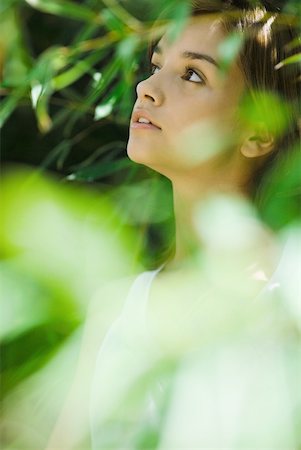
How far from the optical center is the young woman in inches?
38.9

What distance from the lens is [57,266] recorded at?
99 cm

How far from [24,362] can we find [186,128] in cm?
57

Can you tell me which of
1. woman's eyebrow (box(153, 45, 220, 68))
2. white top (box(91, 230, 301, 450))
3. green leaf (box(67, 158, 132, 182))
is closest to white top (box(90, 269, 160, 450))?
white top (box(91, 230, 301, 450))

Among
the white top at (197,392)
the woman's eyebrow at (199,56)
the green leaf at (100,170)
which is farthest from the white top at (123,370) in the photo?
the woman's eyebrow at (199,56)

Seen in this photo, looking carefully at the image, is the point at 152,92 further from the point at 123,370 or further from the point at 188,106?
the point at 123,370

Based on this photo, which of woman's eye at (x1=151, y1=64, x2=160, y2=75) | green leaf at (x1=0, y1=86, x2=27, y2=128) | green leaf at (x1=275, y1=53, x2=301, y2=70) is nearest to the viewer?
green leaf at (x1=275, y1=53, x2=301, y2=70)

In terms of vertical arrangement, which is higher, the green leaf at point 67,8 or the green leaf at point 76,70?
the green leaf at point 67,8

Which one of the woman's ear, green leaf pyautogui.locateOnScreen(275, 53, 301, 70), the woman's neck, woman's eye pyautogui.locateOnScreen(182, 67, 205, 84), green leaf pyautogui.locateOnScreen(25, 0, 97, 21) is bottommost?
the woman's neck

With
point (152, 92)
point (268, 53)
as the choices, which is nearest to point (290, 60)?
point (268, 53)

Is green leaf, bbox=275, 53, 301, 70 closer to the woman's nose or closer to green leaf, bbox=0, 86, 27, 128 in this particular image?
the woman's nose

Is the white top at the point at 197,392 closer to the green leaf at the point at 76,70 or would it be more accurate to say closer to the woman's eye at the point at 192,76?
the woman's eye at the point at 192,76

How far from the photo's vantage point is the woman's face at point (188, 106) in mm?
985

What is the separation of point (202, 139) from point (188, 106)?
0.04 m

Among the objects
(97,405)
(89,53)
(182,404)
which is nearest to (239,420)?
(182,404)
